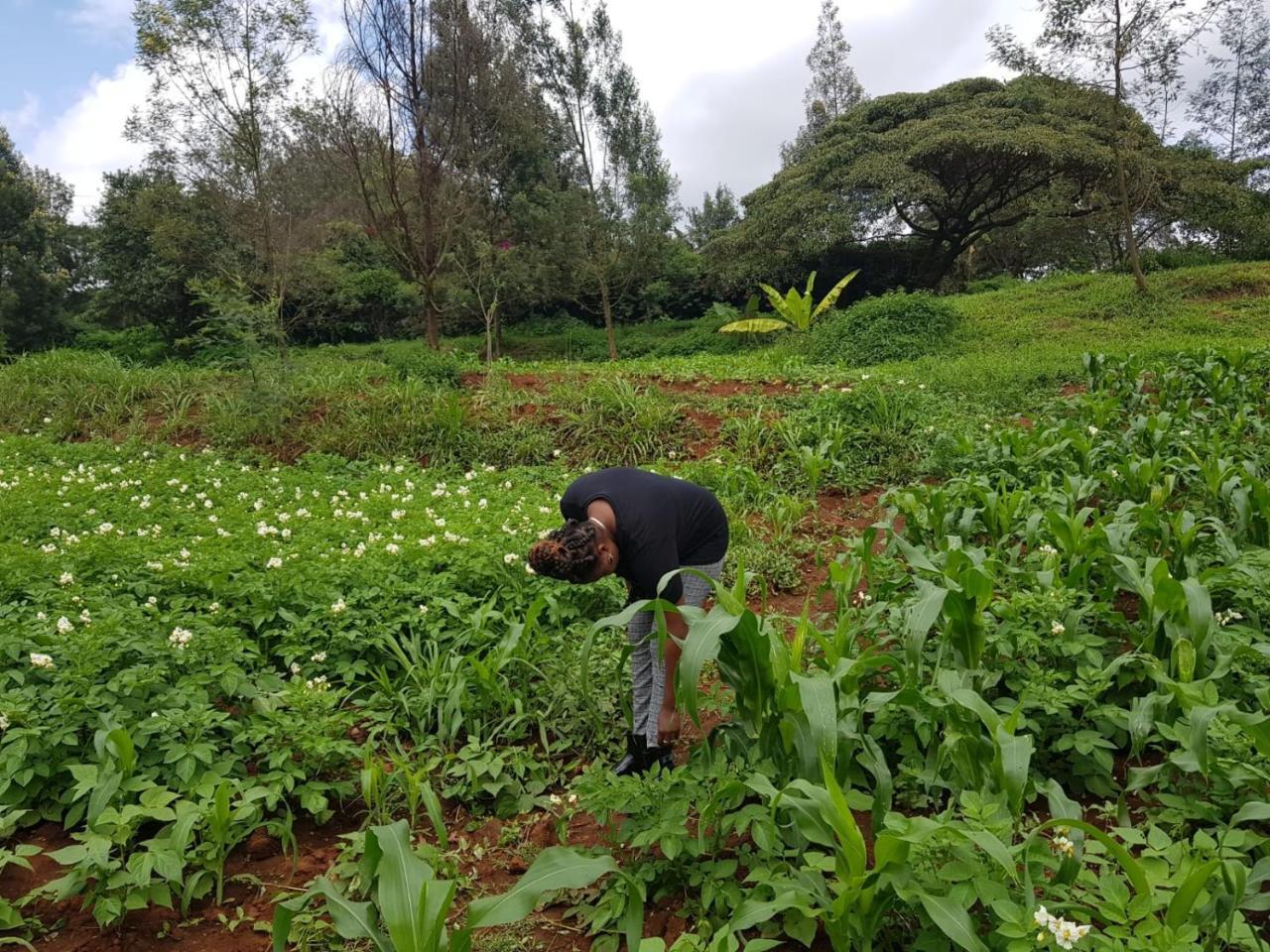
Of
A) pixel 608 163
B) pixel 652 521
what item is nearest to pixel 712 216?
pixel 608 163

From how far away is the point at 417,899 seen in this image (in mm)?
1638

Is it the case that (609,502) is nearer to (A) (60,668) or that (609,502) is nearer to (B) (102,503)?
(A) (60,668)

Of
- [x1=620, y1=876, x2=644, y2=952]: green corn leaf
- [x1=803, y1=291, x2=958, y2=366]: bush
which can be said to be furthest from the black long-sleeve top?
[x1=803, y1=291, x2=958, y2=366]: bush

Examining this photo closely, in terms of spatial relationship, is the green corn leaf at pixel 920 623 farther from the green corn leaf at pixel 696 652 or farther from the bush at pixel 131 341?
the bush at pixel 131 341

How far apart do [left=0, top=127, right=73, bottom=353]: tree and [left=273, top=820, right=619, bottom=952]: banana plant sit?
71.1 ft

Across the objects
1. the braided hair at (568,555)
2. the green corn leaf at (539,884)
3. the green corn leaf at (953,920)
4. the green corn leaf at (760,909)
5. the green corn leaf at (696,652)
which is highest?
the braided hair at (568,555)

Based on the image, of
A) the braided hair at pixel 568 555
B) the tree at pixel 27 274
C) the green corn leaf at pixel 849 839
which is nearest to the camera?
the green corn leaf at pixel 849 839

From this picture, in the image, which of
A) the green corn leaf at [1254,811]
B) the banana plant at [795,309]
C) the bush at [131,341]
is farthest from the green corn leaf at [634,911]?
the bush at [131,341]

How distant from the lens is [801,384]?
8242 mm

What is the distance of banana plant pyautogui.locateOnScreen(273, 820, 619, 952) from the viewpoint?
5.21 feet

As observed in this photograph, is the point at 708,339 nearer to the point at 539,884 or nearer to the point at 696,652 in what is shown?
the point at 696,652

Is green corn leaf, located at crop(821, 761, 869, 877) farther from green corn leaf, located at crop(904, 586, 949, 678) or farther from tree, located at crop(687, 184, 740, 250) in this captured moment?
tree, located at crop(687, 184, 740, 250)

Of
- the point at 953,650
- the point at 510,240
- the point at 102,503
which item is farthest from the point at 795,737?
the point at 510,240

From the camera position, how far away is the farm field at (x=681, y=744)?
5.44ft
